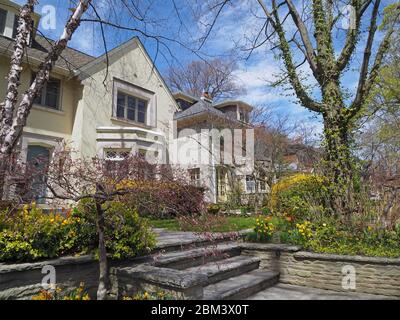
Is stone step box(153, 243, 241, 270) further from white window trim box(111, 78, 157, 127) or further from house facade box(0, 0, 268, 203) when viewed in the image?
white window trim box(111, 78, 157, 127)

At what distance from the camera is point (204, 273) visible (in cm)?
394

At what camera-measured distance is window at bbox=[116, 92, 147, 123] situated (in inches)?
532

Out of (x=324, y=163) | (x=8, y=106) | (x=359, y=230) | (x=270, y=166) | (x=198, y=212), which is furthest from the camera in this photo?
(x=270, y=166)

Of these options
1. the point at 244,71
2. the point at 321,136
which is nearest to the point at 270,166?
the point at 244,71

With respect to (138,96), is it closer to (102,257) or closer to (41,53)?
(41,53)

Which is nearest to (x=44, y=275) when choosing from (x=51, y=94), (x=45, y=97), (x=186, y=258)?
(x=186, y=258)

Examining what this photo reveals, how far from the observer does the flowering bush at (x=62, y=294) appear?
289 centimetres

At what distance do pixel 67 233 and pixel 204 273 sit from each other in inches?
74.0

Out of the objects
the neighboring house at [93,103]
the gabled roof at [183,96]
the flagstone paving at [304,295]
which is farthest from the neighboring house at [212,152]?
the flagstone paving at [304,295]

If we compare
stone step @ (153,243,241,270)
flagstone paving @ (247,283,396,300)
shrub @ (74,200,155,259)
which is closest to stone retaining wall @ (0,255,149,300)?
shrub @ (74,200,155,259)

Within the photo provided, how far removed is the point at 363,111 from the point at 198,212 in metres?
5.25

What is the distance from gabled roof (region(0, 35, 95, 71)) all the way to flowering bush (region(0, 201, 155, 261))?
5.46m
